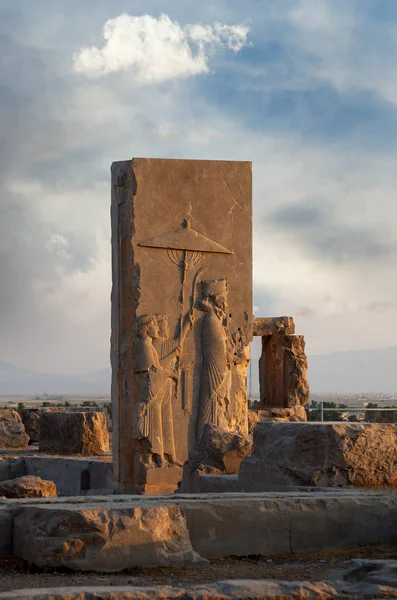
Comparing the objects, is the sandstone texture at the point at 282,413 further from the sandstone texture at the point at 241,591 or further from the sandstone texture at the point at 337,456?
the sandstone texture at the point at 241,591

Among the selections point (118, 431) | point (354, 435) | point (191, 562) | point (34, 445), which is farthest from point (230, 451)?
point (34, 445)

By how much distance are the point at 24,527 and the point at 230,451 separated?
4.14 metres

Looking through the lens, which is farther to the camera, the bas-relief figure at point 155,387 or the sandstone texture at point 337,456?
the bas-relief figure at point 155,387

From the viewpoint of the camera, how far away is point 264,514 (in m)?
5.13

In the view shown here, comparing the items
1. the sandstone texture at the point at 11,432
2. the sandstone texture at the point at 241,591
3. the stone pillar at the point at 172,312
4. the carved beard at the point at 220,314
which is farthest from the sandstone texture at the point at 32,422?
the sandstone texture at the point at 241,591

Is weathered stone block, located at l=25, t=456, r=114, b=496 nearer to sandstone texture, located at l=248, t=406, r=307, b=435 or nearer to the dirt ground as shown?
sandstone texture, located at l=248, t=406, r=307, b=435

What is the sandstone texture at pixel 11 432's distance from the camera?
1638 cm

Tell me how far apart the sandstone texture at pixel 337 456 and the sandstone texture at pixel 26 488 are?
3.12m

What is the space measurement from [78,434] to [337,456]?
352 inches

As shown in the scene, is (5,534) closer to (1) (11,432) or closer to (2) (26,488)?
(2) (26,488)

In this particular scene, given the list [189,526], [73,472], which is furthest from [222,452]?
[73,472]

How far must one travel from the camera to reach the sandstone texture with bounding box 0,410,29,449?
53.7ft

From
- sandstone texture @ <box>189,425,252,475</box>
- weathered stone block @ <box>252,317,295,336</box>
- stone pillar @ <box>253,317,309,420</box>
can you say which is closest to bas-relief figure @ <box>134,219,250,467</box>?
sandstone texture @ <box>189,425,252,475</box>

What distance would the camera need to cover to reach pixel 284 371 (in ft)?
65.8
